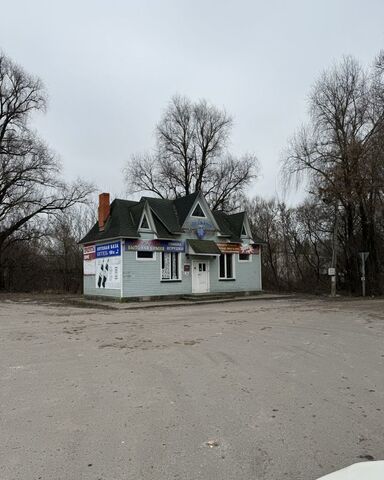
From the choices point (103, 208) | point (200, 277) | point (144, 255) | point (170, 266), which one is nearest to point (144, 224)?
point (144, 255)

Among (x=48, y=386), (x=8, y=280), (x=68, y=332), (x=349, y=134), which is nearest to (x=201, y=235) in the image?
(x=349, y=134)

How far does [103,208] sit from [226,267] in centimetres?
915

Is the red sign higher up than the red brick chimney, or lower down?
lower down

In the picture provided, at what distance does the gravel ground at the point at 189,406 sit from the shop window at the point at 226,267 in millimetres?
18117

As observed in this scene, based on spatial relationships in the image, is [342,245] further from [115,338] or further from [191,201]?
[115,338]

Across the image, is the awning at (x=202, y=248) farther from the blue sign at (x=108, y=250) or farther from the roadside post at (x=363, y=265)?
the roadside post at (x=363, y=265)

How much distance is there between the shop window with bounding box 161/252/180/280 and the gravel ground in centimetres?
1521

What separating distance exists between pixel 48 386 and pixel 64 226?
128 feet

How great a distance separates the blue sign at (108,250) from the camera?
999 inches

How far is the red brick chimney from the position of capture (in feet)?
91.2

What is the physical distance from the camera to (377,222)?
107ft

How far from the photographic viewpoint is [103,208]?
92.1 feet

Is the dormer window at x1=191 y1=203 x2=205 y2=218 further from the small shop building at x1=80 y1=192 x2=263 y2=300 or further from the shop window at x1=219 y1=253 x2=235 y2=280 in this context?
the shop window at x1=219 y1=253 x2=235 y2=280

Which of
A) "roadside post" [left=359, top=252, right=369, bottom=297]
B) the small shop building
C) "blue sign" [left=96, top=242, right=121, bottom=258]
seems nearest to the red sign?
the small shop building
